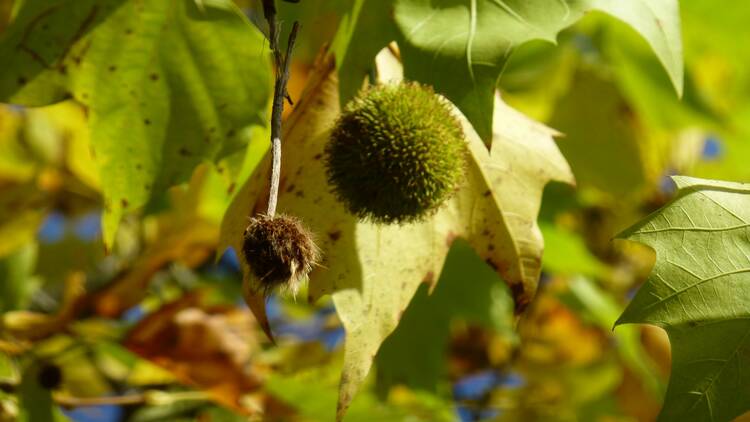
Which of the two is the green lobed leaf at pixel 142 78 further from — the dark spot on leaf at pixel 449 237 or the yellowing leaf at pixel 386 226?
the dark spot on leaf at pixel 449 237

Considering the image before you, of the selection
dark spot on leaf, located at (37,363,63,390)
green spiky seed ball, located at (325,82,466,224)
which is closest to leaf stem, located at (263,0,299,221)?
green spiky seed ball, located at (325,82,466,224)

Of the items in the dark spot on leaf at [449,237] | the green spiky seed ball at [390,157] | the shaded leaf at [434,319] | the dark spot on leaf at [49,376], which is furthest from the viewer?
the shaded leaf at [434,319]

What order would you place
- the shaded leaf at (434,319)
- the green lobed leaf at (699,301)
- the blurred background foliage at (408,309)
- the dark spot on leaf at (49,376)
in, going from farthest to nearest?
the shaded leaf at (434,319), the blurred background foliage at (408,309), the dark spot on leaf at (49,376), the green lobed leaf at (699,301)

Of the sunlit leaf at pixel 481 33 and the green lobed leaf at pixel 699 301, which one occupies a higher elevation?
the sunlit leaf at pixel 481 33

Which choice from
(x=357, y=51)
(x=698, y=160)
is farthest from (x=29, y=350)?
(x=698, y=160)

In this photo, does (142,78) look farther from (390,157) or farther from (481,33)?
(481,33)

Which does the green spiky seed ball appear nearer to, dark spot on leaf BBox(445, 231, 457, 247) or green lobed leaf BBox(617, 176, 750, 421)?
dark spot on leaf BBox(445, 231, 457, 247)

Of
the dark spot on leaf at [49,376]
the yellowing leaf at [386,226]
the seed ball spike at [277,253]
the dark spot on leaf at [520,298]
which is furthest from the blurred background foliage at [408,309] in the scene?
the seed ball spike at [277,253]
